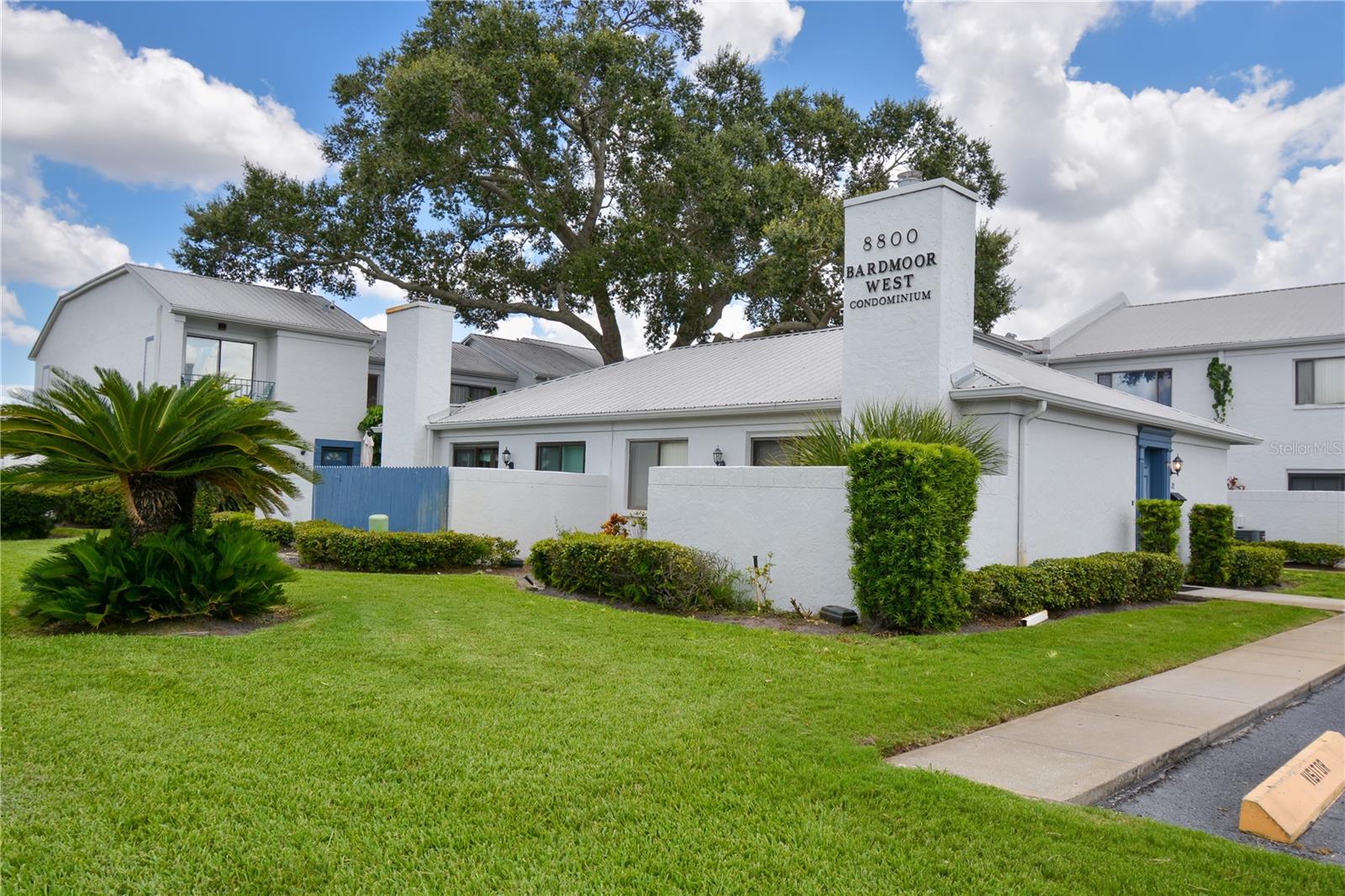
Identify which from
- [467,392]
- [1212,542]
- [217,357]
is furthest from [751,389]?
[467,392]

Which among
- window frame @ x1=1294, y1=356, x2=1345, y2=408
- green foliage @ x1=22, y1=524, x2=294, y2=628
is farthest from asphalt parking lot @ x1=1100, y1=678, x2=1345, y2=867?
window frame @ x1=1294, y1=356, x2=1345, y2=408

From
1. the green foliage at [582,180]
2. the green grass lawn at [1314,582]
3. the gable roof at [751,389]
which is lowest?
the green grass lawn at [1314,582]

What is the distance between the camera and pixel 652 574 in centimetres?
1099

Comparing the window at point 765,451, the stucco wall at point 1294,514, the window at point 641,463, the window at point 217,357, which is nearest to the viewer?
the window at point 765,451

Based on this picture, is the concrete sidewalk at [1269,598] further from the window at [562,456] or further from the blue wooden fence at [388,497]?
the blue wooden fence at [388,497]

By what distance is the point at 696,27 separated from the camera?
3067cm

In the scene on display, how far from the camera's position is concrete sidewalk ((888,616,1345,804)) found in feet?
16.8

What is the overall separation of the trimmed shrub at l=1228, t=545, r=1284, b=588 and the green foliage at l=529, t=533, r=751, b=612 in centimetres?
1013

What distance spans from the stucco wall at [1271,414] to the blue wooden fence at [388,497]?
2255 cm

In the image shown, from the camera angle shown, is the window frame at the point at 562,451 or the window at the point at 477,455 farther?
the window at the point at 477,455

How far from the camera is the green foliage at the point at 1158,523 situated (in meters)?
14.1

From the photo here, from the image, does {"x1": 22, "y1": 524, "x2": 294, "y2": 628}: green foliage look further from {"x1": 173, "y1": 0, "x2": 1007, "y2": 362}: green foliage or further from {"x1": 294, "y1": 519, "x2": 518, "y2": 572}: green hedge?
{"x1": 173, "y1": 0, "x2": 1007, "y2": 362}: green foliage

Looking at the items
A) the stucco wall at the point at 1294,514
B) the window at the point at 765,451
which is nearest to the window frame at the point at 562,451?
the window at the point at 765,451

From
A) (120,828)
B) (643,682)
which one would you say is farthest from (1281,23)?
(120,828)
